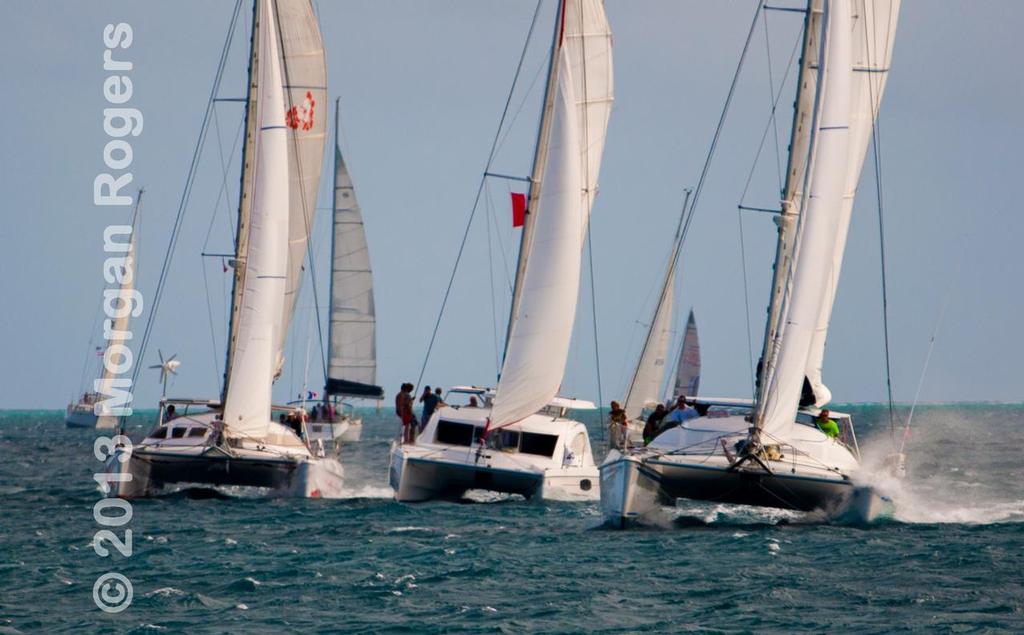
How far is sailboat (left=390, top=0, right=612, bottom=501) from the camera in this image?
27562 mm

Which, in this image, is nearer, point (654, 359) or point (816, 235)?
point (816, 235)

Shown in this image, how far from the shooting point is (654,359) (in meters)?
50.7

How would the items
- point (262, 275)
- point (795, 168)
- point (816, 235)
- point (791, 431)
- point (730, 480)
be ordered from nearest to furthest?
point (730, 480) < point (816, 235) < point (791, 431) < point (795, 168) < point (262, 275)

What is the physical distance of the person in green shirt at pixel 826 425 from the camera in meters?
25.7

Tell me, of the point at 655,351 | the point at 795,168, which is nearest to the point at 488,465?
the point at 795,168

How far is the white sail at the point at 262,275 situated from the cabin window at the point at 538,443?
4.83 meters

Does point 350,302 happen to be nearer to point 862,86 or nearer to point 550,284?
point 550,284

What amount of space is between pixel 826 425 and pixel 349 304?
35.5 meters

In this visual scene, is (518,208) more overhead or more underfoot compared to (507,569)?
more overhead

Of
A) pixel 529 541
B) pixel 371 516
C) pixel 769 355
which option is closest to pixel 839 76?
pixel 769 355

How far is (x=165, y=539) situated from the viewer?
22781 millimetres

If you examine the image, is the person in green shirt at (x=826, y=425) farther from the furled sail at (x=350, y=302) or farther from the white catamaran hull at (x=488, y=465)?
the furled sail at (x=350, y=302)

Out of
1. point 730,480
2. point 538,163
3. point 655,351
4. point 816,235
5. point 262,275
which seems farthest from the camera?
point 655,351

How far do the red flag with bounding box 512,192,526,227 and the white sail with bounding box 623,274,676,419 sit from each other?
60.5 feet
